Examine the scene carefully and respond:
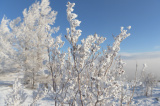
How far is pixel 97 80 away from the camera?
125cm

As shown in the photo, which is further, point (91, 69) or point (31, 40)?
point (31, 40)

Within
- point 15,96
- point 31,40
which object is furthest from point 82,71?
point 31,40

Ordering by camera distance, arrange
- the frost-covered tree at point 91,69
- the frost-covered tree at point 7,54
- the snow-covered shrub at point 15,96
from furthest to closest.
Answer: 1. the frost-covered tree at point 7,54
2. the snow-covered shrub at point 15,96
3. the frost-covered tree at point 91,69

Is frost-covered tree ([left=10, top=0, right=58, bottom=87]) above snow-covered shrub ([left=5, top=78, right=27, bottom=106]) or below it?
above

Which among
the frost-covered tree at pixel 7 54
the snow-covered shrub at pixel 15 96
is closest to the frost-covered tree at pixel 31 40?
the frost-covered tree at pixel 7 54

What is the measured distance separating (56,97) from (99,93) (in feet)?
2.29

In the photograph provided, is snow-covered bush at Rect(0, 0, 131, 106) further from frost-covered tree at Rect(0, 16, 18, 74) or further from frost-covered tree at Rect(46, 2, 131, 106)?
frost-covered tree at Rect(0, 16, 18, 74)

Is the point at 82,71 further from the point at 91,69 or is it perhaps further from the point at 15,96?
the point at 15,96

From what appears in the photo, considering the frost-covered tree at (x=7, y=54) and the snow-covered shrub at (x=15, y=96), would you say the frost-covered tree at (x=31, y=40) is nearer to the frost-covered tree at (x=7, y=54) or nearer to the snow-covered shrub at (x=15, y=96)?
the frost-covered tree at (x=7, y=54)

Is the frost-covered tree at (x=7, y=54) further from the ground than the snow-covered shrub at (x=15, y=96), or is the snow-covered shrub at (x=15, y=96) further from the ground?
the frost-covered tree at (x=7, y=54)

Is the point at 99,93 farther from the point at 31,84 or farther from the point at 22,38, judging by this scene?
the point at 31,84

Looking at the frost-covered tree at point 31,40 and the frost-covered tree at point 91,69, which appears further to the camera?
the frost-covered tree at point 31,40

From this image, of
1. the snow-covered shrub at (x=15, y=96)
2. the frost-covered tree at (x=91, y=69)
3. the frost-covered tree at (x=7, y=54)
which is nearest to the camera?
the frost-covered tree at (x=91, y=69)

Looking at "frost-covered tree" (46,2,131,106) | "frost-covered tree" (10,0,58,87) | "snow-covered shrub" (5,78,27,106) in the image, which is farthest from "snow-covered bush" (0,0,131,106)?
"frost-covered tree" (10,0,58,87)
